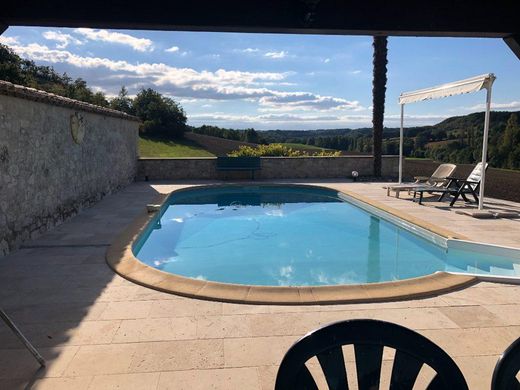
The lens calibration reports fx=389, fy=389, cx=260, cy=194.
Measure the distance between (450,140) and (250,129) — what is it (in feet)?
58.3

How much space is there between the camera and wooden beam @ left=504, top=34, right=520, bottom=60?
344 cm

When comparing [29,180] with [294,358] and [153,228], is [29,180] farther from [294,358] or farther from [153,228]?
[294,358]

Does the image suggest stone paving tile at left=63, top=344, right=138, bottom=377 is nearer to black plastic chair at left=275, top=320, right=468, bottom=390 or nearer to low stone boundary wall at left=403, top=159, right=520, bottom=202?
black plastic chair at left=275, top=320, right=468, bottom=390

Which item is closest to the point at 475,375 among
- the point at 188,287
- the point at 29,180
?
the point at 188,287

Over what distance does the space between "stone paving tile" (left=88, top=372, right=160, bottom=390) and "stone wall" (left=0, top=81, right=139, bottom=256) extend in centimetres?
394

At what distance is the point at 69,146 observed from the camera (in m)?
8.67

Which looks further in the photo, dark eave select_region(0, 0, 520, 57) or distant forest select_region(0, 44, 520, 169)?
distant forest select_region(0, 44, 520, 169)

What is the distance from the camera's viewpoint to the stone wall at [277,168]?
15820 mm

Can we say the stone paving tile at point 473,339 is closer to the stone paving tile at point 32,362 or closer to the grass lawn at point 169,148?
the stone paving tile at point 32,362

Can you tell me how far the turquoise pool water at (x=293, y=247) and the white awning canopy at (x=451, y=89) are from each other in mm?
3713

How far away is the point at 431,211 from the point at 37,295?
8.35 metres

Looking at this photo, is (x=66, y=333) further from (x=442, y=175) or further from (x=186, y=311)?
(x=442, y=175)

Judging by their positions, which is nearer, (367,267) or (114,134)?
(367,267)

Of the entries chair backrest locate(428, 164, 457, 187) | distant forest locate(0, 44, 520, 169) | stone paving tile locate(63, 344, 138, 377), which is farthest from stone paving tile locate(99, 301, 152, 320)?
distant forest locate(0, 44, 520, 169)
